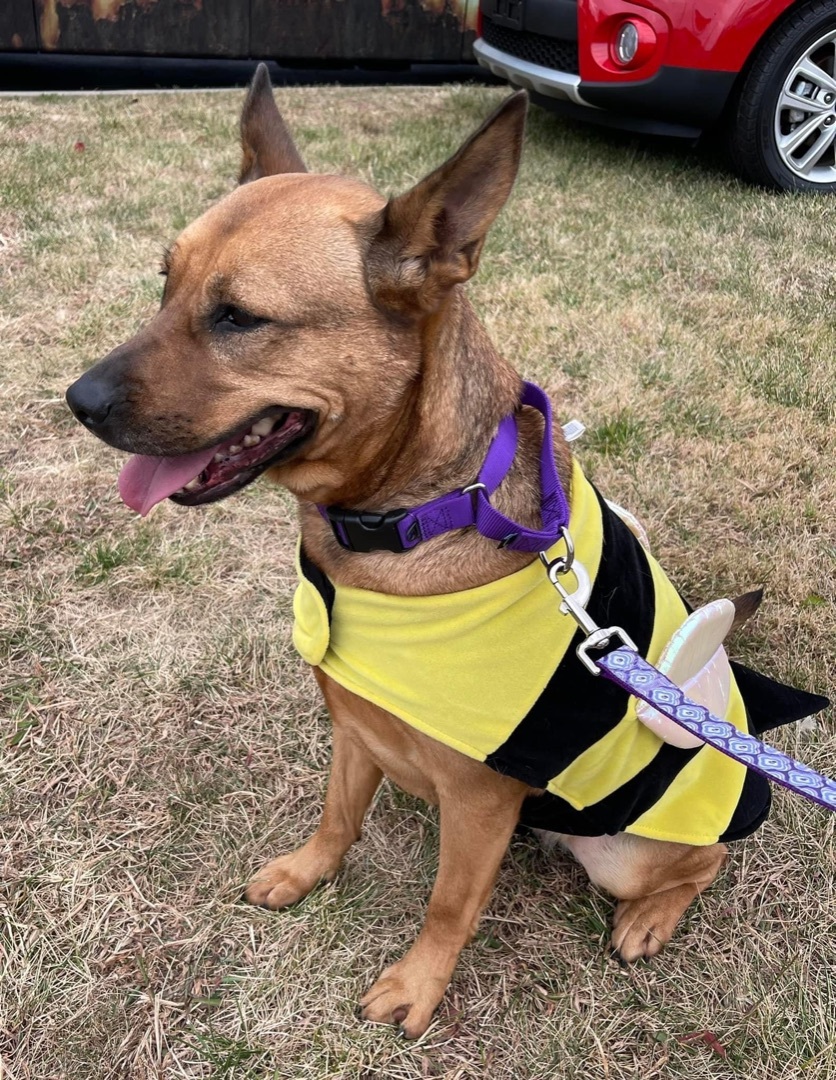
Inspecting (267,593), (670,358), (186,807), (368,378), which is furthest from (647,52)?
(186,807)

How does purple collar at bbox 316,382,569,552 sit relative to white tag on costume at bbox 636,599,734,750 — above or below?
above

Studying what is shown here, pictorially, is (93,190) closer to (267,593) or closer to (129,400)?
(267,593)

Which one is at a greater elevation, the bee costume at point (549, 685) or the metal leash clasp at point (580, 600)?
the metal leash clasp at point (580, 600)

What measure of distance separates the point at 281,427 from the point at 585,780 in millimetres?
1031

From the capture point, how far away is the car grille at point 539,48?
6.53m

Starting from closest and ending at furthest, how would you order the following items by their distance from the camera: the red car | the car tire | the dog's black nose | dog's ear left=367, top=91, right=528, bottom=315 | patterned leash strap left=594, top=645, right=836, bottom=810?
1. patterned leash strap left=594, top=645, right=836, bottom=810
2. dog's ear left=367, top=91, right=528, bottom=315
3. the dog's black nose
4. the red car
5. the car tire

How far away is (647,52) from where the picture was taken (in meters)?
5.94

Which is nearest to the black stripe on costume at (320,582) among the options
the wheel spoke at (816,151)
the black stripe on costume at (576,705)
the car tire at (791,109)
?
the black stripe on costume at (576,705)

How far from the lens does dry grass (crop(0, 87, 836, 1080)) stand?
83.3 inches

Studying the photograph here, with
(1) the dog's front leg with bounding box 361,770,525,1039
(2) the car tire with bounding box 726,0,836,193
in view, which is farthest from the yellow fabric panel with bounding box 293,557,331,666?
(2) the car tire with bounding box 726,0,836,193

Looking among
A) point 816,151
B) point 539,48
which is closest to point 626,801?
point 816,151

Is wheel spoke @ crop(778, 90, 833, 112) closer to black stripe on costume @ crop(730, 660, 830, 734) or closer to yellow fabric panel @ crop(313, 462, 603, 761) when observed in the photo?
black stripe on costume @ crop(730, 660, 830, 734)

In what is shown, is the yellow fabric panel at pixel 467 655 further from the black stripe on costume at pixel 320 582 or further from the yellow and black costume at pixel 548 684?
the black stripe on costume at pixel 320 582

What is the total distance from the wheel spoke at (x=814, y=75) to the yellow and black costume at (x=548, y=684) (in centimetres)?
554
